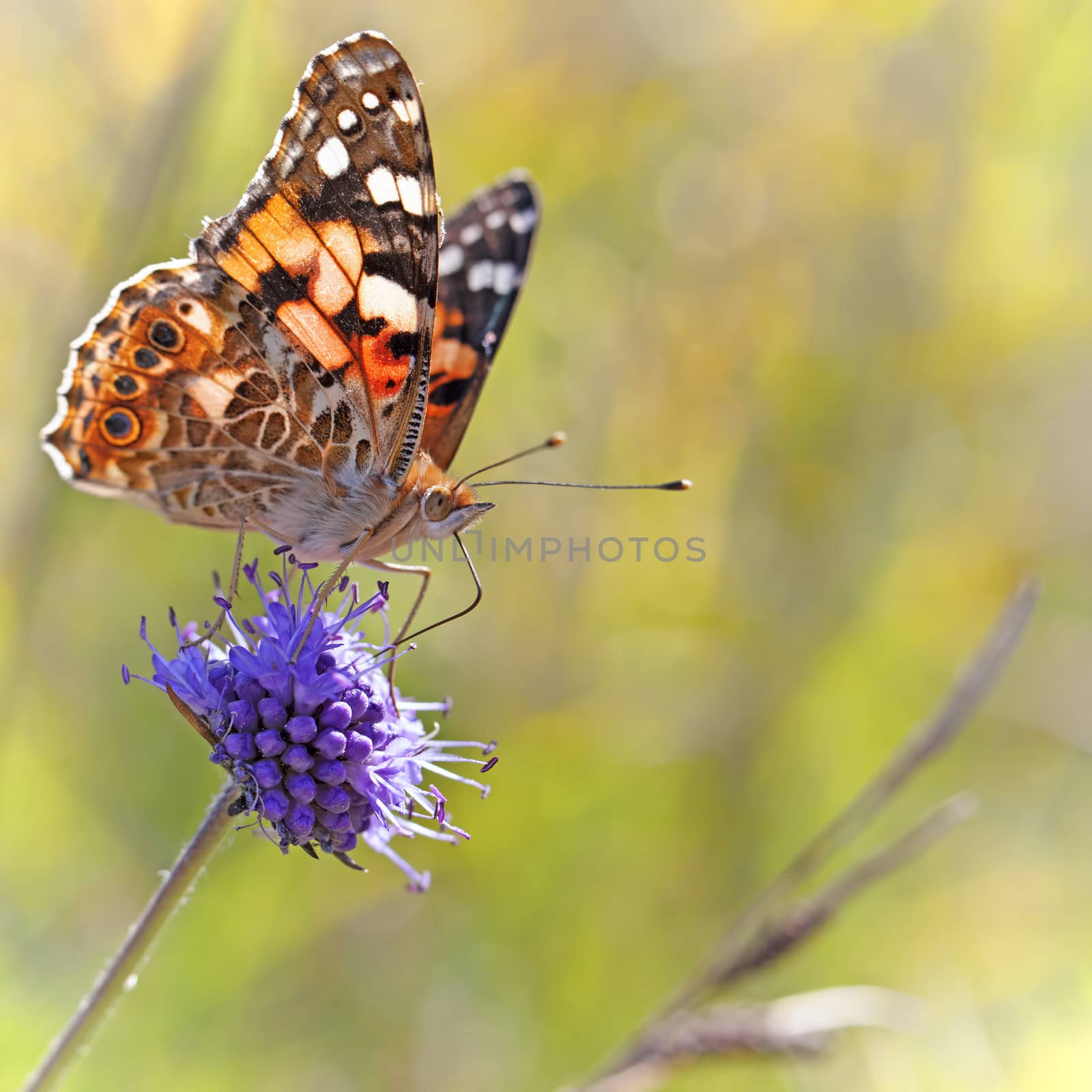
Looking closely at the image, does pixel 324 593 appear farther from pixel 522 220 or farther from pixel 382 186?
pixel 522 220

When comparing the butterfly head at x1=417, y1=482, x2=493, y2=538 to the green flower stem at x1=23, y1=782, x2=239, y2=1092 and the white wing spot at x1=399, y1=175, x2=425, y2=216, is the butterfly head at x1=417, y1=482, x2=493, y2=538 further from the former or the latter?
the green flower stem at x1=23, y1=782, x2=239, y2=1092

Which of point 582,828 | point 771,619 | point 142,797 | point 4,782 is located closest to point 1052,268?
point 771,619

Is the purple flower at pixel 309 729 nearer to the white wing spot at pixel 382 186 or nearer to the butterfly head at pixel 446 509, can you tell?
the butterfly head at pixel 446 509

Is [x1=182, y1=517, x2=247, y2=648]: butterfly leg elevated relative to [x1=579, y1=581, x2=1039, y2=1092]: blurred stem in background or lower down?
elevated

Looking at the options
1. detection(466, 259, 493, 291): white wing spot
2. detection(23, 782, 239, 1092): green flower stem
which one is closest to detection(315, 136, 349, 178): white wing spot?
detection(466, 259, 493, 291): white wing spot

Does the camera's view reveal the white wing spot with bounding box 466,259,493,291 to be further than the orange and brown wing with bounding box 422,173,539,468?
Yes

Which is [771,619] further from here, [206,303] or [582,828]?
[206,303]

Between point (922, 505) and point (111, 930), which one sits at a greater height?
point (922, 505)
